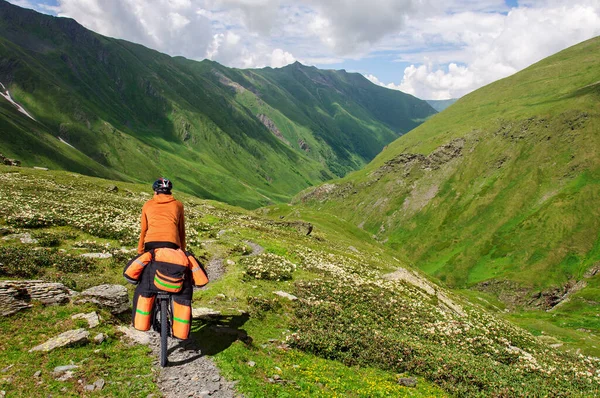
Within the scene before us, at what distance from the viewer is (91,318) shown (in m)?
13.6

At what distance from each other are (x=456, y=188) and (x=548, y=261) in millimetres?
68935

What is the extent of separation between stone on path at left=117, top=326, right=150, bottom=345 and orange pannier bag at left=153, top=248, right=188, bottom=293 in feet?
9.99

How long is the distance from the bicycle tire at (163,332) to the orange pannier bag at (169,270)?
0.63 metres

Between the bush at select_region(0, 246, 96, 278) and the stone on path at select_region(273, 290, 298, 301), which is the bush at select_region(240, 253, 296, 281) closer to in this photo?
the stone on path at select_region(273, 290, 298, 301)

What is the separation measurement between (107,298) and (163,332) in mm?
4661

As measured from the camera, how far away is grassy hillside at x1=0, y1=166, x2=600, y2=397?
1169 centimetres

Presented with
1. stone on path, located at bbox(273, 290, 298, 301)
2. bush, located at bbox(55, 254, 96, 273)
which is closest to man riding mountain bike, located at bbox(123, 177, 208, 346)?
bush, located at bbox(55, 254, 96, 273)

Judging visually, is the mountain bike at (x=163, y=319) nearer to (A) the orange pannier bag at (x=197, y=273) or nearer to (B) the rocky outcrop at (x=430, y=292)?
(A) the orange pannier bag at (x=197, y=273)

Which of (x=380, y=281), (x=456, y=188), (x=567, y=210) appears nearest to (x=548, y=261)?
(x=567, y=210)

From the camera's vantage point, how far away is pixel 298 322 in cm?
1905

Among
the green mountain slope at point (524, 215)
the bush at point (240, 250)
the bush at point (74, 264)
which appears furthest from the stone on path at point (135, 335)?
the green mountain slope at point (524, 215)

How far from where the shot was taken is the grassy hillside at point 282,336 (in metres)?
11.7

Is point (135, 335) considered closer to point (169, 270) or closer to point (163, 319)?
point (163, 319)

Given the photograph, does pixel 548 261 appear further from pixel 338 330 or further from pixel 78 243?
pixel 78 243
